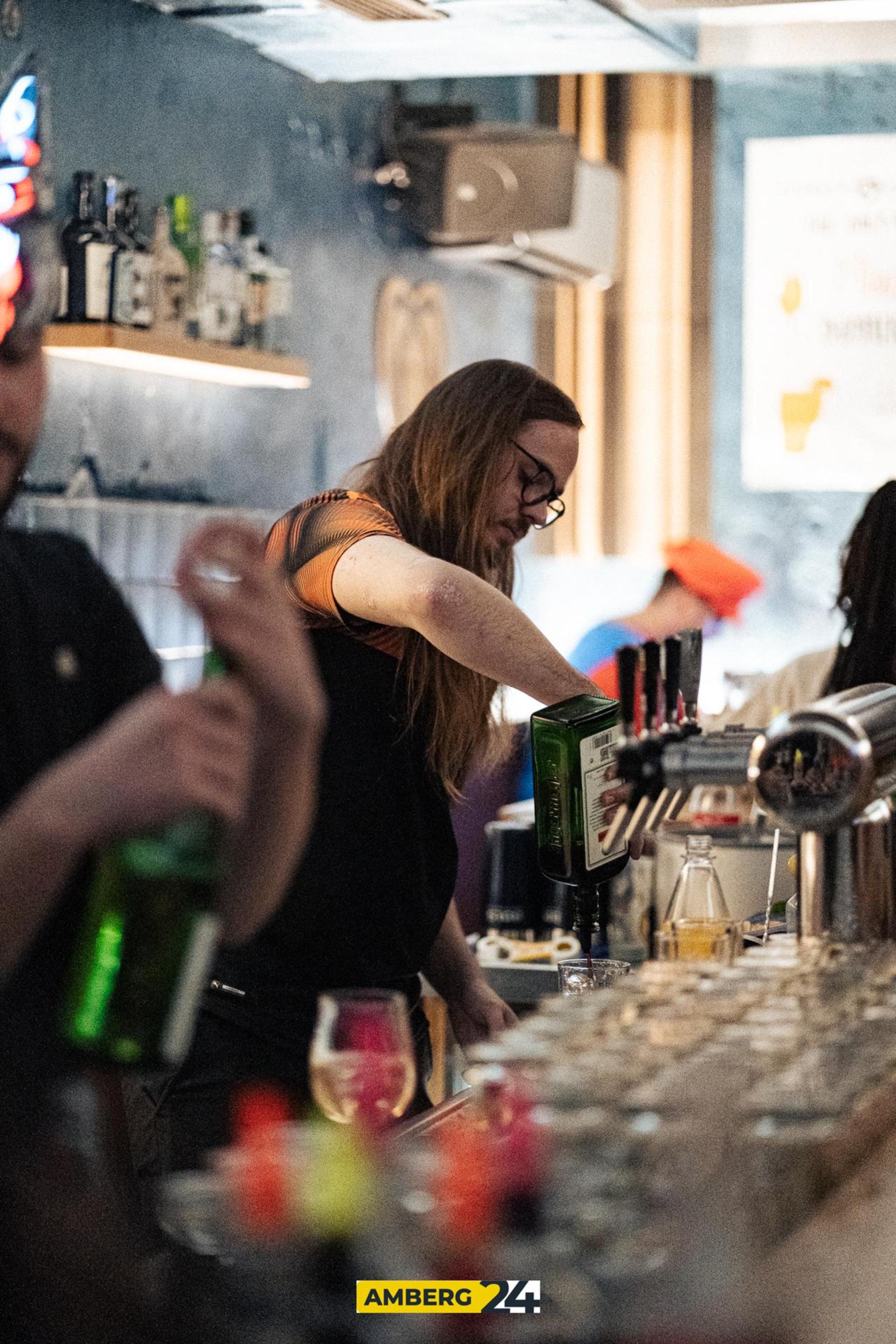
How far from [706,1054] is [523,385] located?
1.20m

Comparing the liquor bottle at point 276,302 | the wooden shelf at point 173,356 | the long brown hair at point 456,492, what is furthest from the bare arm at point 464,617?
the liquor bottle at point 276,302

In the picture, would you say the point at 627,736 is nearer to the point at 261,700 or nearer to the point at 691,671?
the point at 691,671

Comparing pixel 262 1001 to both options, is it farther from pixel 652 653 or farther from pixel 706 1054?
pixel 706 1054

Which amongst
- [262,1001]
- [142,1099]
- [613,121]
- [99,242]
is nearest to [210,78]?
[99,242]

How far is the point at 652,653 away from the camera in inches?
57.9

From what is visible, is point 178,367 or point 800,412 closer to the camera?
point 178,367

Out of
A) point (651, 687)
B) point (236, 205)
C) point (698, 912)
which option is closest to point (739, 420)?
point (236, 205)

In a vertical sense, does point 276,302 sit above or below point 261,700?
above

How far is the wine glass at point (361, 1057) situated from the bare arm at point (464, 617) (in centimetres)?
76

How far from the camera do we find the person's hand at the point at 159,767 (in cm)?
87

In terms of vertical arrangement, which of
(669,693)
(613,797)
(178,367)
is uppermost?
(178,367)

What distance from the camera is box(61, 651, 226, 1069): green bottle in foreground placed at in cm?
92

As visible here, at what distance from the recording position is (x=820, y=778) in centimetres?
117

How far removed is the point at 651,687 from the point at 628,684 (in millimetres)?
24
